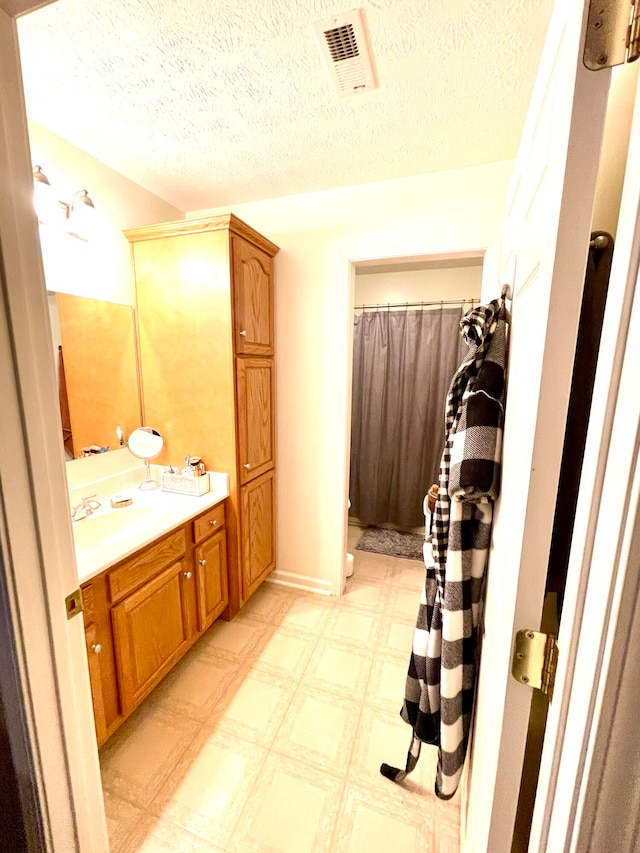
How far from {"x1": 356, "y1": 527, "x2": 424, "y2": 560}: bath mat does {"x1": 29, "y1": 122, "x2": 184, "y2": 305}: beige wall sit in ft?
8.14

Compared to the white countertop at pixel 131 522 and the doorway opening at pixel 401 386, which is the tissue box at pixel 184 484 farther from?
the doorway opening at pixel 401 386

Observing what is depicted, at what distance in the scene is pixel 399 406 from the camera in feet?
9.93

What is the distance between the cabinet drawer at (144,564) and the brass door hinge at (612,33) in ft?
5.46

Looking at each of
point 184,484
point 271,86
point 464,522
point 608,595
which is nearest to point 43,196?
point 271,86

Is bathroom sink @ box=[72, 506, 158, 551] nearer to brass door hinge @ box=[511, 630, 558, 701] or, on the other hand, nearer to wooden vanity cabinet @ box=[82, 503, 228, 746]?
wooden vanity cabinet @ box=[82, 503, 228, 746]

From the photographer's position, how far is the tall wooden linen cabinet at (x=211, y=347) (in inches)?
67.7

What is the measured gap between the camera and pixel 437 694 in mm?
1057

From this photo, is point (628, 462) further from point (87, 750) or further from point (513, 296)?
point (87, 750)

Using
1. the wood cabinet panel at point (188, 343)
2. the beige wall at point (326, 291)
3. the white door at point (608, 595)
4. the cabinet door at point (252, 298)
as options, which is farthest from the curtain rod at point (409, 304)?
the white door at point (608, 595)

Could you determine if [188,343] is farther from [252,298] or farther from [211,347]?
[252,298]

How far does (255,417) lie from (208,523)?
63 centimetres

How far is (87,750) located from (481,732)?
87cm

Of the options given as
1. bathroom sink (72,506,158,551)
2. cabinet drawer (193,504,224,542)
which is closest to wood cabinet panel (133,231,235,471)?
cabinet drawer (193,504,224,542)

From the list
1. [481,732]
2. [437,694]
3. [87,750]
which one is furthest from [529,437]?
[87,750]
